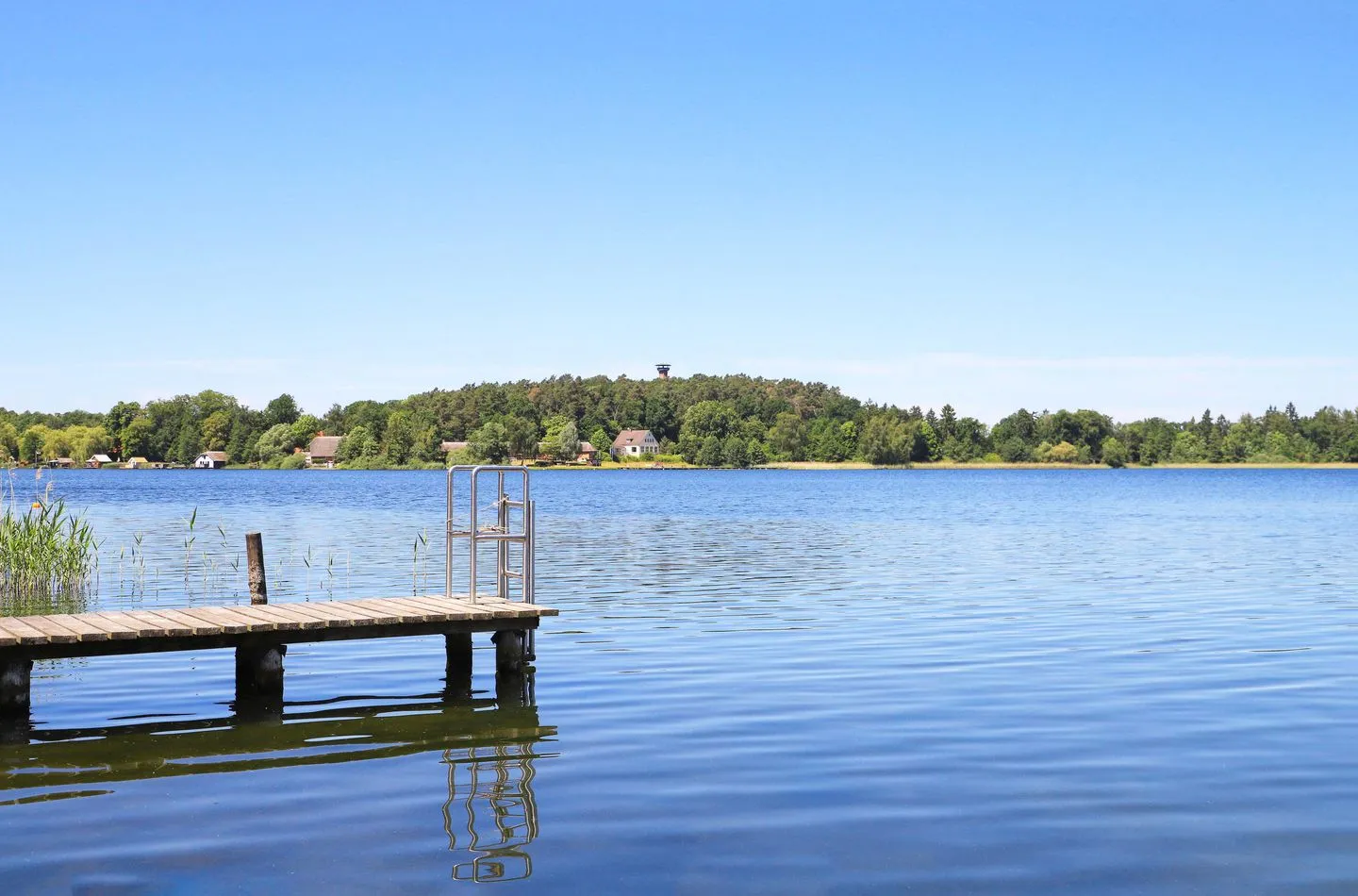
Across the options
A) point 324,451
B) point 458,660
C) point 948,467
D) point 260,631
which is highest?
point 324,451

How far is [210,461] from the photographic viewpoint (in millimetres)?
178875

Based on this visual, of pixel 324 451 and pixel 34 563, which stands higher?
pixel 324 451

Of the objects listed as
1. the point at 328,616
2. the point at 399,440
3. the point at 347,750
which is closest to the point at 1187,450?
the point at 399,440

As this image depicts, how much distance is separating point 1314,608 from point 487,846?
17.0m

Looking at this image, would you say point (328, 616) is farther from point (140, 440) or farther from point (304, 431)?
point (140, 440)

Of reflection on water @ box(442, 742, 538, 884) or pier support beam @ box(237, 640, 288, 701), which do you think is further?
pier support beam @ box(237, 640, 288, 701)

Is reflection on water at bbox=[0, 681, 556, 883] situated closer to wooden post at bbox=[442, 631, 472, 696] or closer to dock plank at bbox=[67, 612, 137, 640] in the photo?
wooden post at bbox=[442, 631, 472, 696]

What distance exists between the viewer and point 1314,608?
68.2 feet

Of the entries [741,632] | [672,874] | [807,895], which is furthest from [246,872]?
[741,632]

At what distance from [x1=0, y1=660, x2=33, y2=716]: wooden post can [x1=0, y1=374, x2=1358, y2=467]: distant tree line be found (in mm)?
156399

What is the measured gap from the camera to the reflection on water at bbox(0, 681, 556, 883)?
871 centimetres

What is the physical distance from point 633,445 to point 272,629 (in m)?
184

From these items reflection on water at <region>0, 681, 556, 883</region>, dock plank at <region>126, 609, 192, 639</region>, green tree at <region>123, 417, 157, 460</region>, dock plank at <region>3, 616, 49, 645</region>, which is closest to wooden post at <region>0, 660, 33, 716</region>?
reflection on water at <region>0, 681, 556, 883</region>

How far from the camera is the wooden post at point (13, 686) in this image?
1188cm
